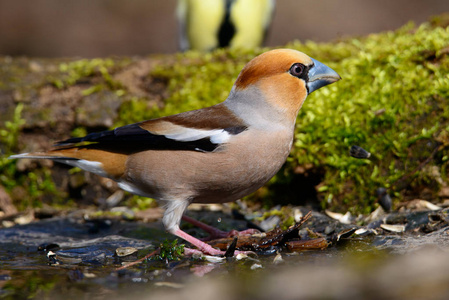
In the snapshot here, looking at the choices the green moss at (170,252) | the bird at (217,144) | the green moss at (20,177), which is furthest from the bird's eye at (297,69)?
the green moss at (20,177)

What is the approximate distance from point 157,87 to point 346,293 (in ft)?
14.0

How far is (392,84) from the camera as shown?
4.64 metres

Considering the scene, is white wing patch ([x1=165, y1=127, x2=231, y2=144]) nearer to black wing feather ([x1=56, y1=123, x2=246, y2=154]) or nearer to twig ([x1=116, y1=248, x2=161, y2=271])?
black wing feather ([x1=56, y1=123, x2=246, y2=154])

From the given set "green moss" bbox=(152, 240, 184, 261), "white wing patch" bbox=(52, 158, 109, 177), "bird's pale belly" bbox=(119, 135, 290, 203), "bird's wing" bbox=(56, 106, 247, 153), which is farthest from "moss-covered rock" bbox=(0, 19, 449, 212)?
"green moss" bbox=(152, 240, 184, 261)

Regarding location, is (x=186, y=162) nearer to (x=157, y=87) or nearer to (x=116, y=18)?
(x=157, y=87)

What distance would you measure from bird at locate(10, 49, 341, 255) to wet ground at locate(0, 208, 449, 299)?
19.7 inches

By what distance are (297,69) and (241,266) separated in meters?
1.71

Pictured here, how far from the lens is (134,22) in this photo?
15453 millimetres

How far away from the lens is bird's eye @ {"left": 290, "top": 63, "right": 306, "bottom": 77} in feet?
12.8

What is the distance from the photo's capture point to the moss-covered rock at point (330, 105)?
169 inches

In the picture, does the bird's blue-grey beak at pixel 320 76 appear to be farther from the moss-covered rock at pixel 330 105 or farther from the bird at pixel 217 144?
the moss-covered rock at pixel 330 105

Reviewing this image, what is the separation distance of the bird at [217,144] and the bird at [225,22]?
3.54m

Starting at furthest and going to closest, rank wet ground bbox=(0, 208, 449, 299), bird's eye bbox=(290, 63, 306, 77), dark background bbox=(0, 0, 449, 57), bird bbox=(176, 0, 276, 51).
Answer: dark background bbox=(0, 0, 449, 57) → bird bbox=(176, 0, 276, 51) → bird's eye bbox=(290, 63, 306, 77) → wet ground bbox=(0, 208, 449, 299)

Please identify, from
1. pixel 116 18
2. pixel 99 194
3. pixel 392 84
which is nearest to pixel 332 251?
pixel 392 84
